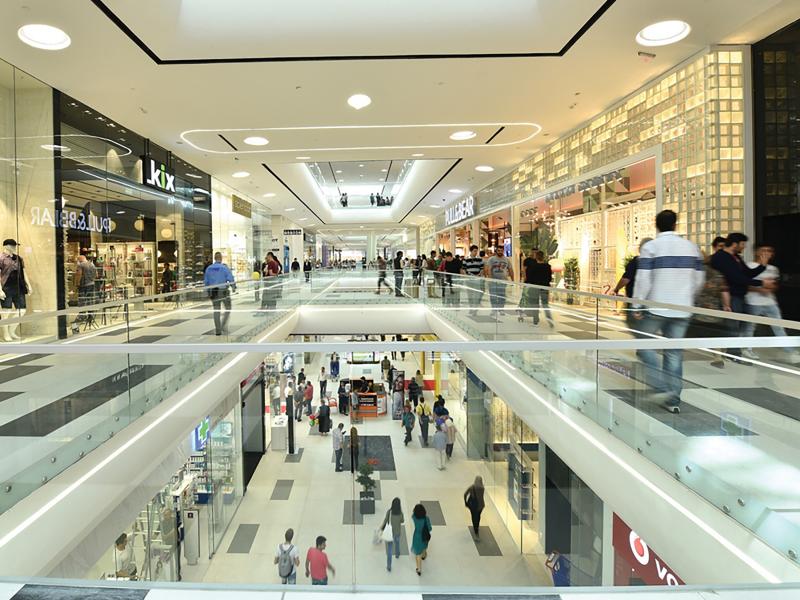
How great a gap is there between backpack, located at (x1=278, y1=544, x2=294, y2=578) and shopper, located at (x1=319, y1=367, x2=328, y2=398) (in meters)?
0.76

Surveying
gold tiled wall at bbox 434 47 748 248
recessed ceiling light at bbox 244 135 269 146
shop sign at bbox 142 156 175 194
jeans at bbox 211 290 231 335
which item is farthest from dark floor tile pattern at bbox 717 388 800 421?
shop sign at bbox 142 156 175 194

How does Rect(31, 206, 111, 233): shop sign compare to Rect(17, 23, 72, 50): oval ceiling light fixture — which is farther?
Rect(31, 206, 111, 233): shop sign

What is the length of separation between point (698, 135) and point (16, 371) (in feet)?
26.1

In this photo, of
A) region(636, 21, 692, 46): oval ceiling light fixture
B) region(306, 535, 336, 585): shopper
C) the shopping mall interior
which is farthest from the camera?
region(636, 21, 692, 46): oval ceiling light fixture

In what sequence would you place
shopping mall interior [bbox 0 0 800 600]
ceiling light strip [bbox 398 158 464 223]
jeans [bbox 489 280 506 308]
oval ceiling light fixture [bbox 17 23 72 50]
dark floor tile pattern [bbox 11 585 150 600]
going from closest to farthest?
dark floor tile pattern [bbox 11 585 150 600] < shopping mall interior [bbox 0 0 800 600] < oval ceiling light fixture [bbox 17 23 72 50] < jeans [bbox 489 280 506 308] < ceiling light strip [bbox 398 158 464 223]

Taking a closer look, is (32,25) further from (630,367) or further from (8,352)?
(630,367)

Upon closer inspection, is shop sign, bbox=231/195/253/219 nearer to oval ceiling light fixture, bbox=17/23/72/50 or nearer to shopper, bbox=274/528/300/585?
oval ceiling light fixture, bbox=17/23/72/50

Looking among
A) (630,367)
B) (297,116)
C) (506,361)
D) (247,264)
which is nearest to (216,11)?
(297,116)

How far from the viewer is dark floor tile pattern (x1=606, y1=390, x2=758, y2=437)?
3.10 m

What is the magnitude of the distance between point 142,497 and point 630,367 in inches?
132

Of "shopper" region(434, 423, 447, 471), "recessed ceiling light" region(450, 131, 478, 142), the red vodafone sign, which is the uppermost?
"recessed ceiling light" region(450, 131, 478, 142)

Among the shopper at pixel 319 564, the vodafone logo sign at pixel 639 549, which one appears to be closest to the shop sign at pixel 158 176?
the shopper at pixel 319 564

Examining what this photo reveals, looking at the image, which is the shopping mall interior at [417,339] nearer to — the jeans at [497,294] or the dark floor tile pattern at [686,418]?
the dark floor tile pattern at [686,418]

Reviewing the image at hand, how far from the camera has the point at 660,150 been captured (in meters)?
8.12
